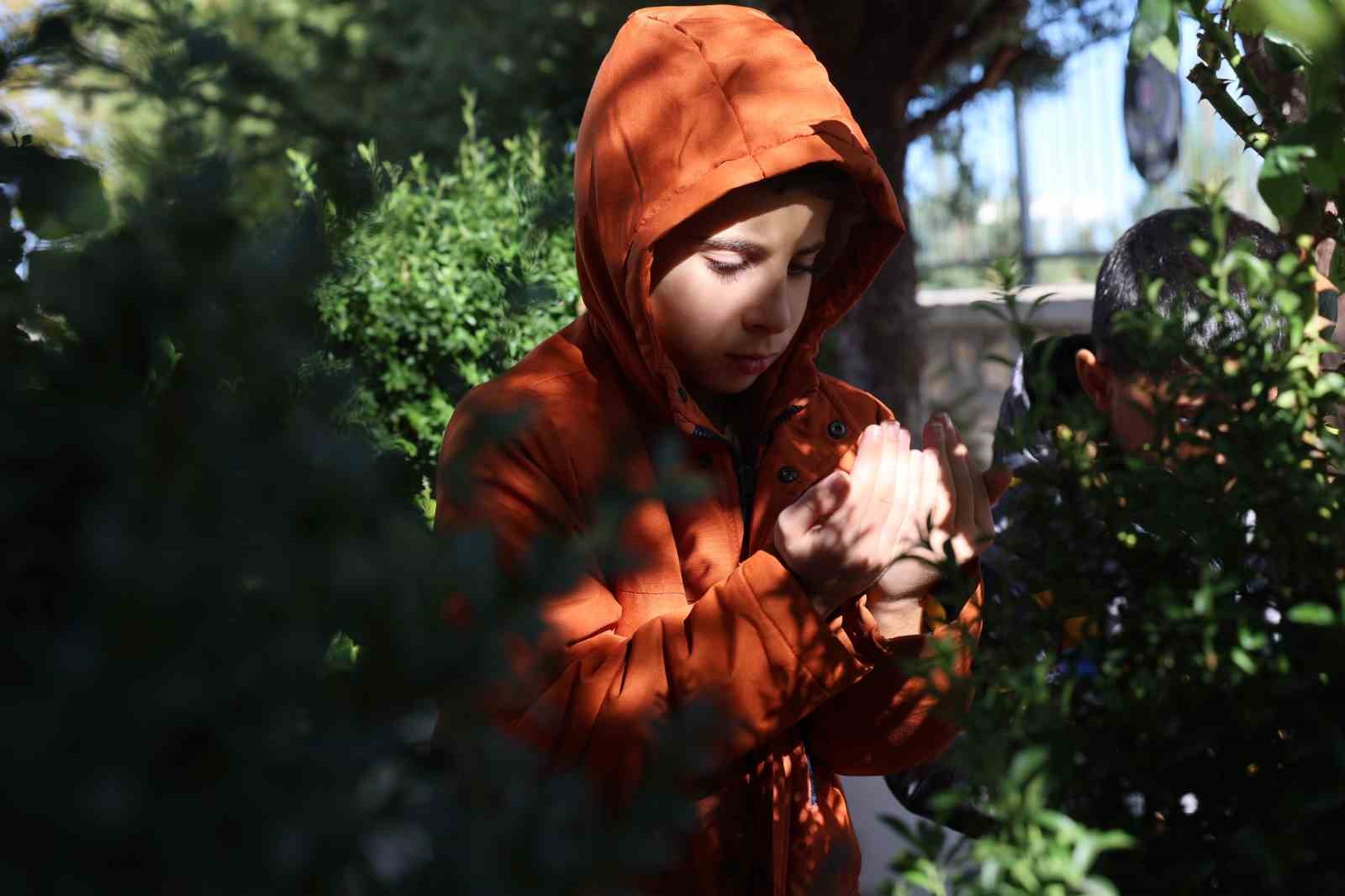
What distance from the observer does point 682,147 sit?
1862 mm

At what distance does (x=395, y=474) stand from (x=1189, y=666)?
0.64m

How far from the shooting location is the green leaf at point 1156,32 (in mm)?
1190

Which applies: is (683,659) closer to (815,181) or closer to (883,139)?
(815,181)

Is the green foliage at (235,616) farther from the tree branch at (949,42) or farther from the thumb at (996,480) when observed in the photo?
the tree branch at (949,42)

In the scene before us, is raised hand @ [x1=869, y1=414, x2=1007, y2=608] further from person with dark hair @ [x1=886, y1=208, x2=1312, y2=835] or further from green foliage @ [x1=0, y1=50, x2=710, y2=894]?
green foliage @ [x1=0, y1=50, x2=710, y2=894]

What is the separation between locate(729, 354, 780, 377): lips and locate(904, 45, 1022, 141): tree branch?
23.3 feet

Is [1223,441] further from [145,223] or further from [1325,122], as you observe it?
[145,223]

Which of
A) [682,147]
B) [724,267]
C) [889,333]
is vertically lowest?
[889,333]

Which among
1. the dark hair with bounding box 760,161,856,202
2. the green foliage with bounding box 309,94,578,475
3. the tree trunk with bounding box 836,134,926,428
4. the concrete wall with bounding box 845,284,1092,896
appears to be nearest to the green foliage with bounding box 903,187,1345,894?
the concrete wall with bounding box 845,284,1092,896

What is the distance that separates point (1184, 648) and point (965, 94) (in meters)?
8.17

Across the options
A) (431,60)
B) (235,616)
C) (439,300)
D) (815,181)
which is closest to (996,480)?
(815,181)

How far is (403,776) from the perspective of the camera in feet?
2.31

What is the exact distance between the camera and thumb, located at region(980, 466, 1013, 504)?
4.66ft

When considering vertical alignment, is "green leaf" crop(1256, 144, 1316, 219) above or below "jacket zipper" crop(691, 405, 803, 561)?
above
